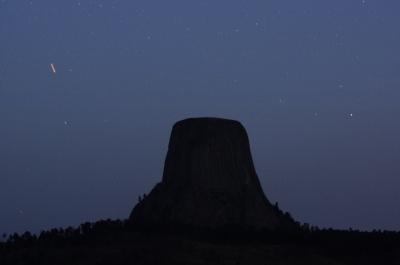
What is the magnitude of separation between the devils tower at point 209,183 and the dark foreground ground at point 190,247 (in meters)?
2.78

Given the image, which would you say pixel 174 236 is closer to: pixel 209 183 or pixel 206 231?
pixel 206 231

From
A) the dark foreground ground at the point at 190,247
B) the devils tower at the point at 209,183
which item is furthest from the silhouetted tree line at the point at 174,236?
the devils tower at the point at 209,183

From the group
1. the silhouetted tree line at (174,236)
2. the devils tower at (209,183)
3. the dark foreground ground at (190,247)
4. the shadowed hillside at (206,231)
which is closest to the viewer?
the dark foreground ground at (190,247)

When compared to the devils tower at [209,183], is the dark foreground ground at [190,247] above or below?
below

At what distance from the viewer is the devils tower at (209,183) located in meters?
42.3

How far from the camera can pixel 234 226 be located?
41125mm

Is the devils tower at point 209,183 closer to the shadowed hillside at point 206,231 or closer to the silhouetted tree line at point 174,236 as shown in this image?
the shadowed hillside at point 206,231

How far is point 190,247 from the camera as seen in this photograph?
103ft

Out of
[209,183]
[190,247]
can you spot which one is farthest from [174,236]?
[209,183]

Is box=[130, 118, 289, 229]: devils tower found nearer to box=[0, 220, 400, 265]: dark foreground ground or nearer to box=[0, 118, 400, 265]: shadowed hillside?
box=[0, 118, 400, 265]: shadowed hillside

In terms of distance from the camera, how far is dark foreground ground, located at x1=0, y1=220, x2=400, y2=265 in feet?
99.3

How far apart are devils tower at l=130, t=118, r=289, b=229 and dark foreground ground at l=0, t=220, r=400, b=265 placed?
278 cm

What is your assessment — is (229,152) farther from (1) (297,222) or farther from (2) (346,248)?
→ (2) (346,248)

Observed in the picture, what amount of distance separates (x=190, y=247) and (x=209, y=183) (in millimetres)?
12404
